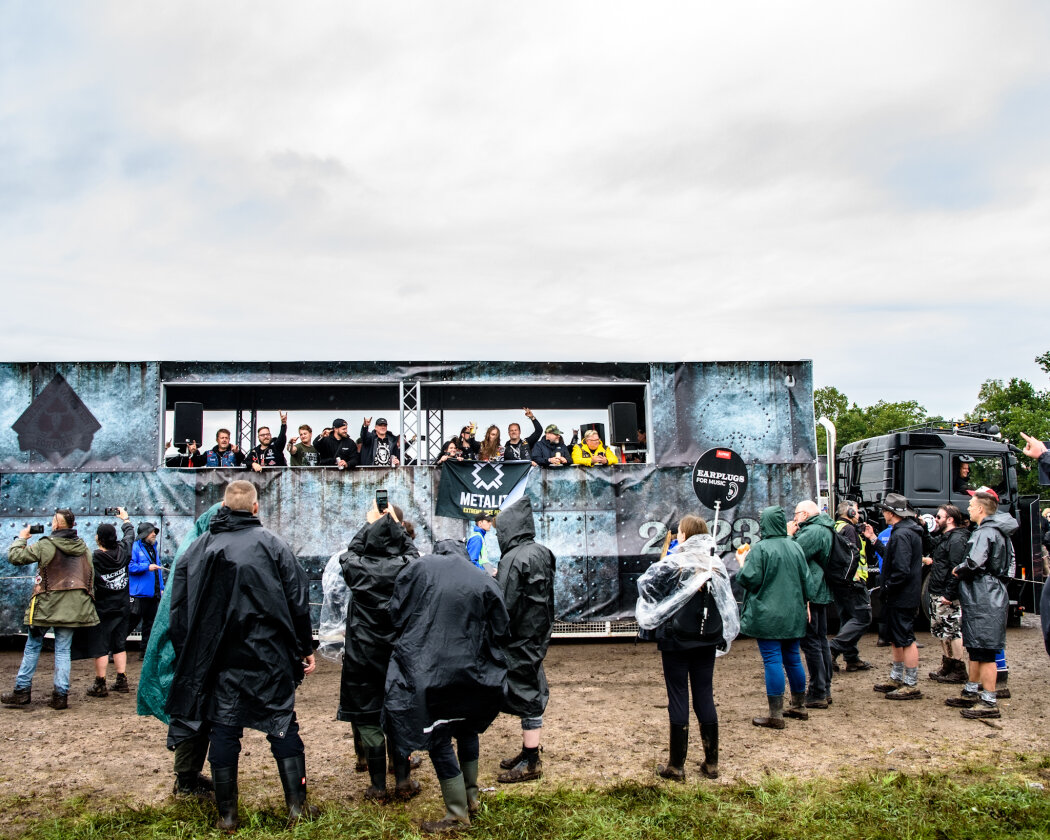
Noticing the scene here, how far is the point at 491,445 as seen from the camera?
36.8 ft

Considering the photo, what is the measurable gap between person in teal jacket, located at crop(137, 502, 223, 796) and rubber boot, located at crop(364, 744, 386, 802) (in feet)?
3.28

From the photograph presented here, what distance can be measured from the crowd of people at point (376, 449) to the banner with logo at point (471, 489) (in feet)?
0.75

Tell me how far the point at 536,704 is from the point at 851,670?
16.6 feet

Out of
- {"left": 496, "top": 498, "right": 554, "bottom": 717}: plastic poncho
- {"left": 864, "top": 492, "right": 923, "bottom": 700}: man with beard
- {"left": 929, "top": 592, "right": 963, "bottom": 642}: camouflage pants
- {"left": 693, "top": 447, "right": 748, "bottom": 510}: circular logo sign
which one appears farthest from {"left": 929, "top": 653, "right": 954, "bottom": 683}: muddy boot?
{"left": 496, "top": 498, "right": 554, "bottom": 717}: plastic poncho

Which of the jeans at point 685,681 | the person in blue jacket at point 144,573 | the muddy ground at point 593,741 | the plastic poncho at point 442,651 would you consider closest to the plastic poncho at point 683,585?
the jeans at point 685,681

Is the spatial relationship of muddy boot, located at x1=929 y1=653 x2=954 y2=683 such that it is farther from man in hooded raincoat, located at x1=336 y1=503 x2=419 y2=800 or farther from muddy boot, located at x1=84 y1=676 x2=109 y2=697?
muddy boot, located at x1=84 y1=676 x2=109 y2=697

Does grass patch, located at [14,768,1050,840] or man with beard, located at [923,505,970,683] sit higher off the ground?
man with beard, located at [923,505,970,683]

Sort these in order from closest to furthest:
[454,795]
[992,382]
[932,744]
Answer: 1. [454,795]
2. [932,744]
3. [992,382]

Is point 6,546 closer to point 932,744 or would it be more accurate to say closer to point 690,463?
point 690,463

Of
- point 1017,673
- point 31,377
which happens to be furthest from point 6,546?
point 1017,673

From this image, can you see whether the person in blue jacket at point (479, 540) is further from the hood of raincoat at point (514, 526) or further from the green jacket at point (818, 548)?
the hood of raincoat at point (514, 526)

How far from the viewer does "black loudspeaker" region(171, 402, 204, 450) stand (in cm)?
1106

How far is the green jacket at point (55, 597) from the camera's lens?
23.7 ft

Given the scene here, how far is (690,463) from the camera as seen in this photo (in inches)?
426
